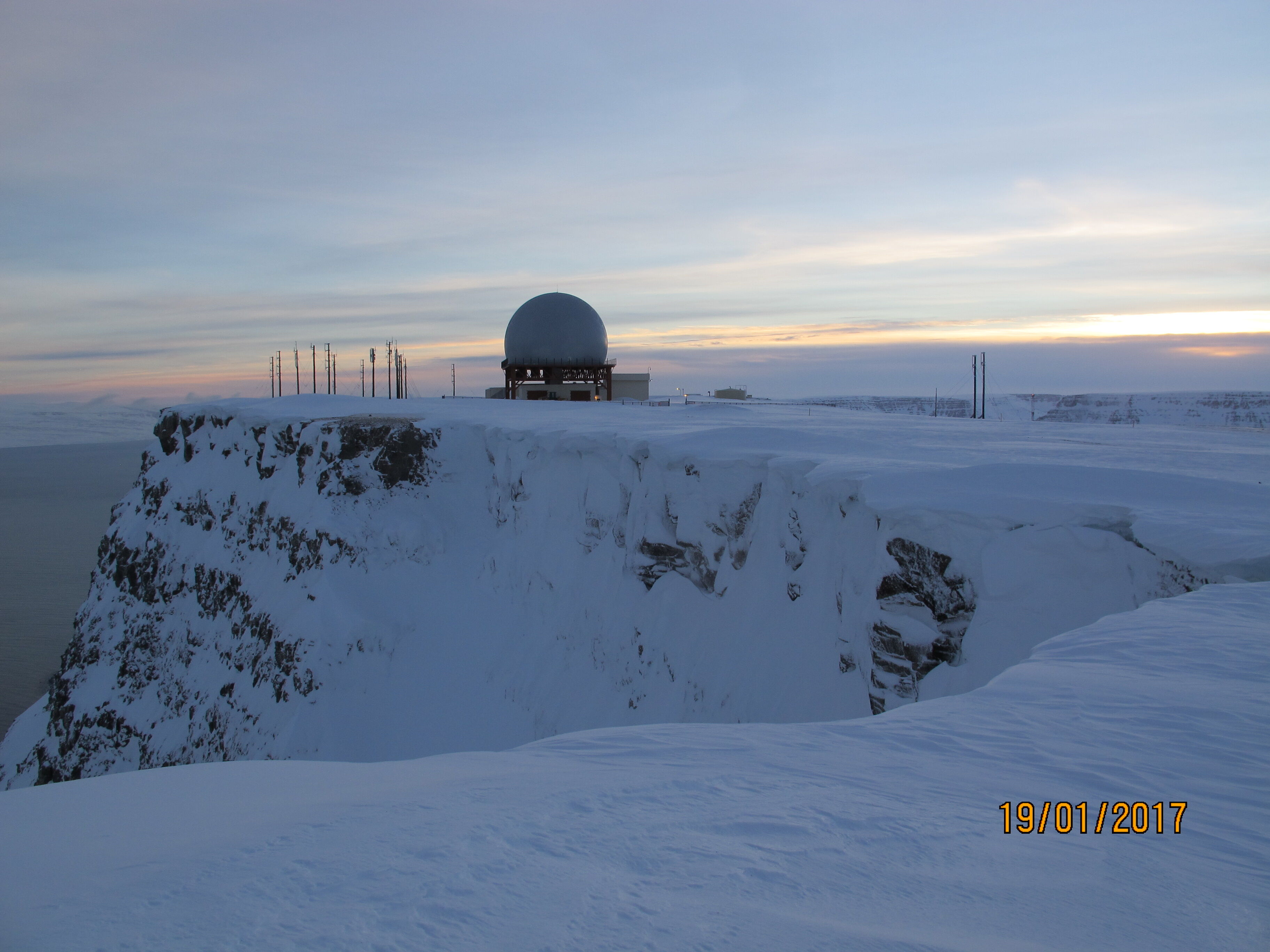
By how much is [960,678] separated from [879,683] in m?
1.12

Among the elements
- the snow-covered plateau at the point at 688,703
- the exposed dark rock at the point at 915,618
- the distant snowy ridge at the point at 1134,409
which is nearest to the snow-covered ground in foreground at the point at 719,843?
the snow-covered plateau at the point at 688,703

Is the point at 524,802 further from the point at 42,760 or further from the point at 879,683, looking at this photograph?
the point at 42,760

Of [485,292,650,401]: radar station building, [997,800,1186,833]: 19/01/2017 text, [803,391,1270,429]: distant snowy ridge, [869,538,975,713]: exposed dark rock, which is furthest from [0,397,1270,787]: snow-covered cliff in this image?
[803,391,1270,429]: distant snowy ridge

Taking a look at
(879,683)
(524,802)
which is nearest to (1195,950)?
(524,802)

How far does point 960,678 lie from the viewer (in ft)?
25.2

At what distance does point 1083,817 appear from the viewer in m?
3.27

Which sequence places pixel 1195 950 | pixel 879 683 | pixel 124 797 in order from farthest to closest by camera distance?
pixel 879 683, pixel 124 797, pixel 1195 950

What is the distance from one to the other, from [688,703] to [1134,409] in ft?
235

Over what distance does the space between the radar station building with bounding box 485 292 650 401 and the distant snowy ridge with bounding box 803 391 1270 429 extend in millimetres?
20614

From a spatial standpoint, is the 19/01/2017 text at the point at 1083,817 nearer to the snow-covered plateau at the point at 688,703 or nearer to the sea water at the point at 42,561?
the snow-covered plateau at the point at 688,703

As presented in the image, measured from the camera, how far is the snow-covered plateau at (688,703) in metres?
2.65

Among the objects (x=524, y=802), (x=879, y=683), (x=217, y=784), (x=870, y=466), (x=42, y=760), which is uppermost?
(x=870, y=466)

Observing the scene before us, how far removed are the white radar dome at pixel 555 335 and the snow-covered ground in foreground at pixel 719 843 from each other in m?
31.5

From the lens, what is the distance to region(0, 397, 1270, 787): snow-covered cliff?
312 inches
